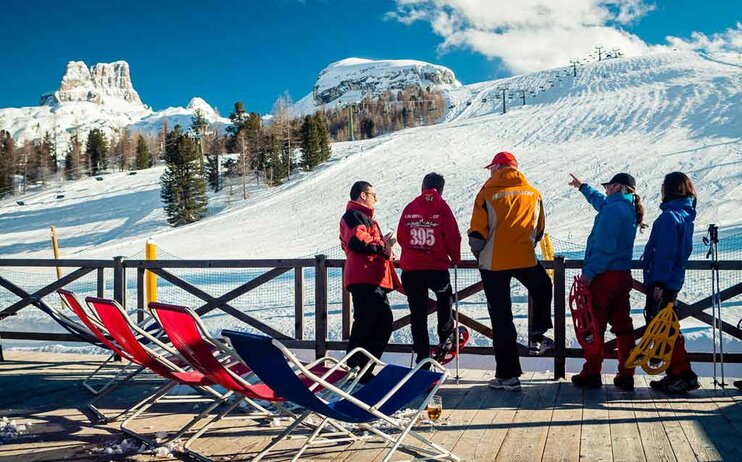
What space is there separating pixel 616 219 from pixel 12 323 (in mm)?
9362

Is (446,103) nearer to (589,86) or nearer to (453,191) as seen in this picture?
(589,86)

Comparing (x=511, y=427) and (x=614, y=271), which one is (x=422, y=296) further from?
(x=614, y=271)

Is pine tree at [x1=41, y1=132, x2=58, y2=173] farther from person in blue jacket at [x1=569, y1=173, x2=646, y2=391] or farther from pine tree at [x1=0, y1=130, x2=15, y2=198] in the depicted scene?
person in blue jacket at [x1=569, y1=173, x2=646, y2=391]

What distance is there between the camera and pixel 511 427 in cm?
418

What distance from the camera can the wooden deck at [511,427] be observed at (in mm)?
3689

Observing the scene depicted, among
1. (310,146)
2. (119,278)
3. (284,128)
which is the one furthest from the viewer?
(284,128)

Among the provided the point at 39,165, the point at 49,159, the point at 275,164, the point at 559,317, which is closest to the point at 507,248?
the point at 559,317

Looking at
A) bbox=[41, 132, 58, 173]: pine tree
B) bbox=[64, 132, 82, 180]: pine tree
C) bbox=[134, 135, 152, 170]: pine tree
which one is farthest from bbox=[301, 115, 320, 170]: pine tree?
bbox=[41, 132, 58, 173]: pine tree

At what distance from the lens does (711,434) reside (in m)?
3.94

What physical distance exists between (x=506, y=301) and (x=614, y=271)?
0.92 m

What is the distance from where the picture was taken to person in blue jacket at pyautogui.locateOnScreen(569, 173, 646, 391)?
5078 millimetres

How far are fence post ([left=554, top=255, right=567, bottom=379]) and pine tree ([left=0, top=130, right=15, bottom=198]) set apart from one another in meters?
77.5

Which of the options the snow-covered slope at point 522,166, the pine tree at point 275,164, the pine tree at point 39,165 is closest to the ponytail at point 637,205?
the snow-covered slope at point 522,166

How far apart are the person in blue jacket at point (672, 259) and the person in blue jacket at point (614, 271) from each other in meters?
0.18
